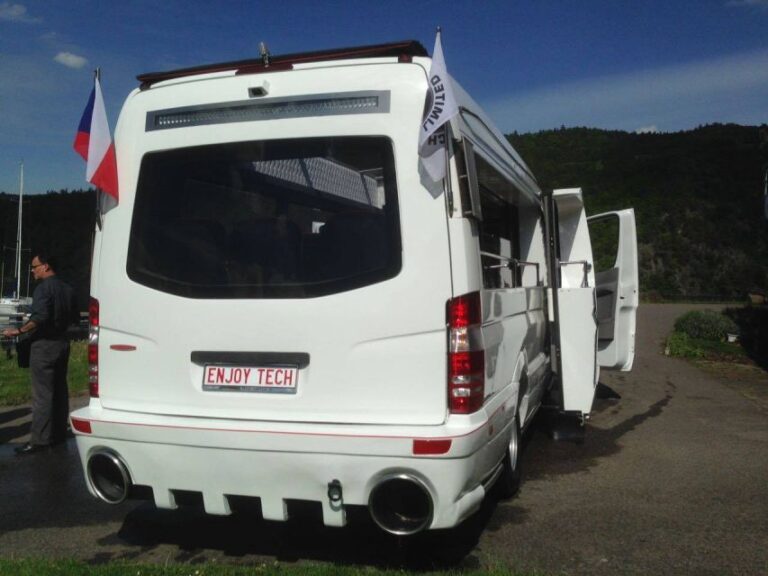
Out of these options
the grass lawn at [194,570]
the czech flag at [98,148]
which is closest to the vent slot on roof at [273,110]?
the czech flag at [98,148]

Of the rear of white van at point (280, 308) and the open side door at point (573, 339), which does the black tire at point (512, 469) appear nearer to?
the rear of white van at point (280, 308)

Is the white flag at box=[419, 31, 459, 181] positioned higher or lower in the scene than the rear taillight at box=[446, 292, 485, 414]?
higher

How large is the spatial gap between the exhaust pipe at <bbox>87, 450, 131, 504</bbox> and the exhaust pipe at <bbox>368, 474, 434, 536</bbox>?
1445 mm

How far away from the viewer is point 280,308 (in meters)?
4.14

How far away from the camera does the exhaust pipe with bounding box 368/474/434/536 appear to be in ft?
12.8

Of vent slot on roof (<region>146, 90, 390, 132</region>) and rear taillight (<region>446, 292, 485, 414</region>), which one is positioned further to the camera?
vent slot on roof (<region>146, 90, 390, 132</region>)

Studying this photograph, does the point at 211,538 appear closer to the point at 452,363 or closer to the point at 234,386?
the point at 234,386

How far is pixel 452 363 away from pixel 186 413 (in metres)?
1.47

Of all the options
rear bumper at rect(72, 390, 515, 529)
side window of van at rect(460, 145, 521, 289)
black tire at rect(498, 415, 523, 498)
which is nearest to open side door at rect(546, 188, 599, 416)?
side window of van at rect(460, 145, 521, 289)

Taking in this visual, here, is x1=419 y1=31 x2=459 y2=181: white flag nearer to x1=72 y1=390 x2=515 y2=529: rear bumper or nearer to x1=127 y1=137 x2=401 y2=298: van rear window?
x1=127 y1=137 x2=401 y2=298: van rear window

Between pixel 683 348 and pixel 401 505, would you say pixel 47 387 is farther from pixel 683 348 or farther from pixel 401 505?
pixel 683 348

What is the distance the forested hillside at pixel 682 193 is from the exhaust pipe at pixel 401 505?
132ft

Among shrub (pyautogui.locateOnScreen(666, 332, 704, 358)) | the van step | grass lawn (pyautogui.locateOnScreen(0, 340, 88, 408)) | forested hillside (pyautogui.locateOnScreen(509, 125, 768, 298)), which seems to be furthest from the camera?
forested hillside (pyautogui.locateOnScreen(509, 125, 768, 298))

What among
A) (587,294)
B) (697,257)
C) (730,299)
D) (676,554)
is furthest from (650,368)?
(697,257)
